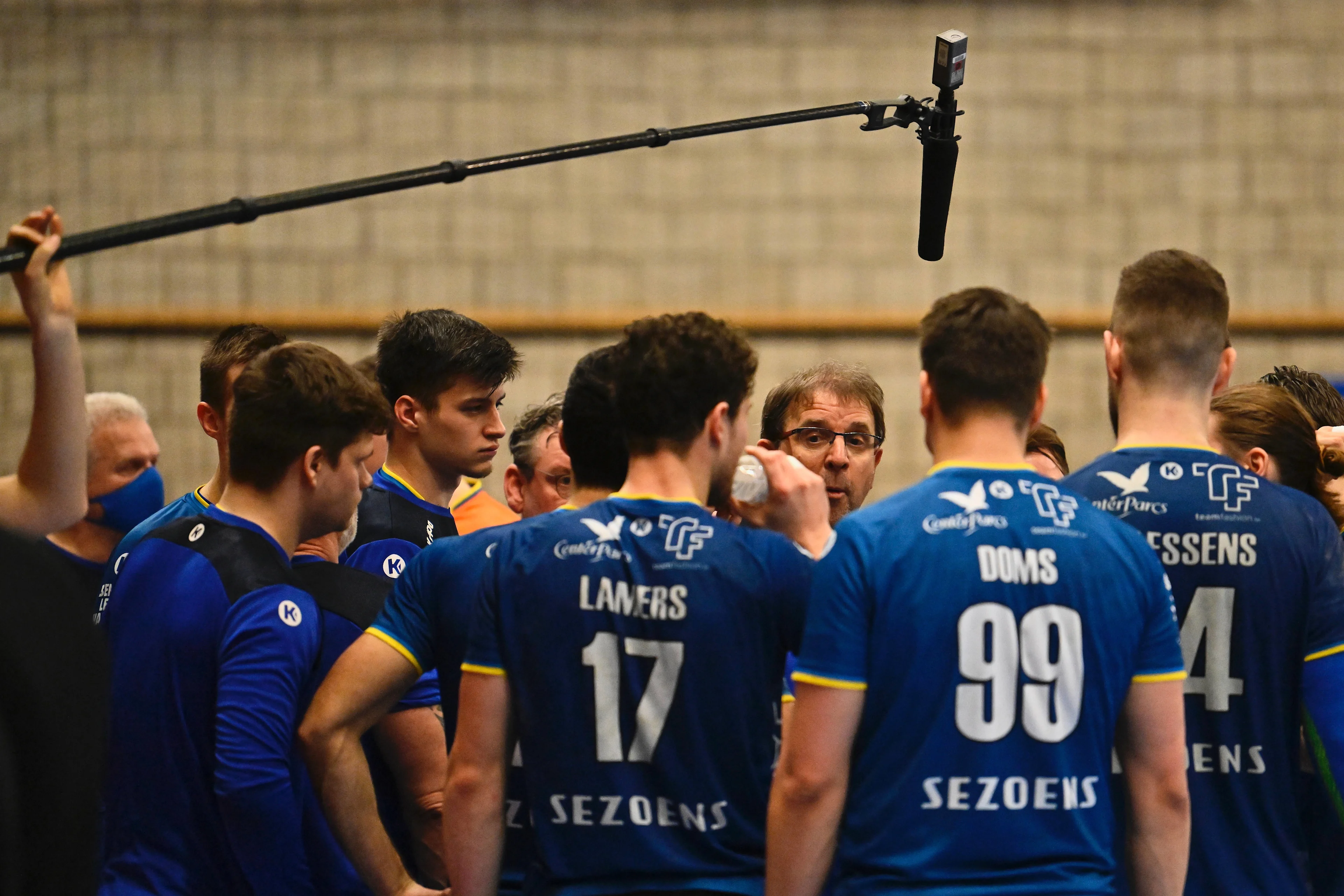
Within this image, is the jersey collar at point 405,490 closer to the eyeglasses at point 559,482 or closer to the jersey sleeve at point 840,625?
the eyeglasses at point 559,482

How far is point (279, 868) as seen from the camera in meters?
2.67

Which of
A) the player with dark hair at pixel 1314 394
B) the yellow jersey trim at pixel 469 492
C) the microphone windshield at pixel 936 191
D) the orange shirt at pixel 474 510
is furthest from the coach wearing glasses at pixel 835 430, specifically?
the yellow jersey trim at pixel 469 492

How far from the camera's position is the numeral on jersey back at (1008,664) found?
2250 mm

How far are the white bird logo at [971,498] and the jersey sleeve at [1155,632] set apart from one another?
0.95 ft

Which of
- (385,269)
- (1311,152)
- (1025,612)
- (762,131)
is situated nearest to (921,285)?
(762,131)

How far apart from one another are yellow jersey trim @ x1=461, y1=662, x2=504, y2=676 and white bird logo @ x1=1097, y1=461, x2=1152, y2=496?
1342 mm

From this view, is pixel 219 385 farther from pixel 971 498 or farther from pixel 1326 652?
pixel 1326 652

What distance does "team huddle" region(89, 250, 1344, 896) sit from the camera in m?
2.26

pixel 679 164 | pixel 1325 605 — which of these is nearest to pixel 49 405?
pixel 1325 605

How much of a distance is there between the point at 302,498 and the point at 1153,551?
180 cm

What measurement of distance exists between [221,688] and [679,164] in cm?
716

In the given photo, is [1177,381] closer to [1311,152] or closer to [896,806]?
[896,806]

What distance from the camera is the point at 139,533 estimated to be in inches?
133

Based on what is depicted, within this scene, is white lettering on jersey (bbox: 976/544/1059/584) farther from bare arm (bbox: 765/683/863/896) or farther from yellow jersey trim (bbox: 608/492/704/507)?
yellow jersey trim (bbox: 608/492/704/507)
